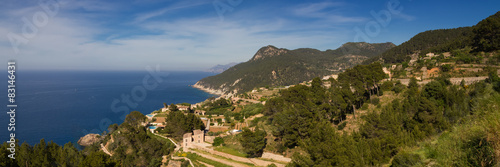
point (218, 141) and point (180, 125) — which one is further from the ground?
point (180, 125)

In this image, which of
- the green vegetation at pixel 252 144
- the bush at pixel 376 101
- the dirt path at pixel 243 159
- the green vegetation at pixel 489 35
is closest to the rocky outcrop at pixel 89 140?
the dirt path at pixel 243 159

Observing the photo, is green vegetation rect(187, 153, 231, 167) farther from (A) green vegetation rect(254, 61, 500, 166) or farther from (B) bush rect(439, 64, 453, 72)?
(B) bush rect(439, 64, 453, 72)

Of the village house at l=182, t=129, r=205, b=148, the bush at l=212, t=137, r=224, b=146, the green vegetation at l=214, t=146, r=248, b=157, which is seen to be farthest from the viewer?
the village house at l=182, t=129, r=205, b=148

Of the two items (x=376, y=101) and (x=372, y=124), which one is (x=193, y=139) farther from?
(x=376, y=101)

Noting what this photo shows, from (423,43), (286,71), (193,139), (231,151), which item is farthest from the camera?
(286,71)

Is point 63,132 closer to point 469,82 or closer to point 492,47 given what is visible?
point 469,82

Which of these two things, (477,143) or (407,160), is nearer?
(477,143)

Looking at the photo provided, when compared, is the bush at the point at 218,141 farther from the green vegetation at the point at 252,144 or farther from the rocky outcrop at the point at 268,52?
the rocky outcrop at the point at 268,52

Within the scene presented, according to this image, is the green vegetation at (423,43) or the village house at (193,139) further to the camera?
the green vegetation at (423,43)

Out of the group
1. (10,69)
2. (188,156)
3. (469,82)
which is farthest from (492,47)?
(10,69)

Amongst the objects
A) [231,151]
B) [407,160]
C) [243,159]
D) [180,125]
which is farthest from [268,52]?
[407,160]

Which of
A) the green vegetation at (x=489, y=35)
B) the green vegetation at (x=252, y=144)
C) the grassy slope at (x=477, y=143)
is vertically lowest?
the green vegetation at (x=252, y=144)

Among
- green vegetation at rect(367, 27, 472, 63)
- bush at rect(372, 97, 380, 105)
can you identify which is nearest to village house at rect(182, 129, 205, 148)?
bush at rect(372, 97, 380, 105)

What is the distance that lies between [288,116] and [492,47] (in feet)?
86.3
